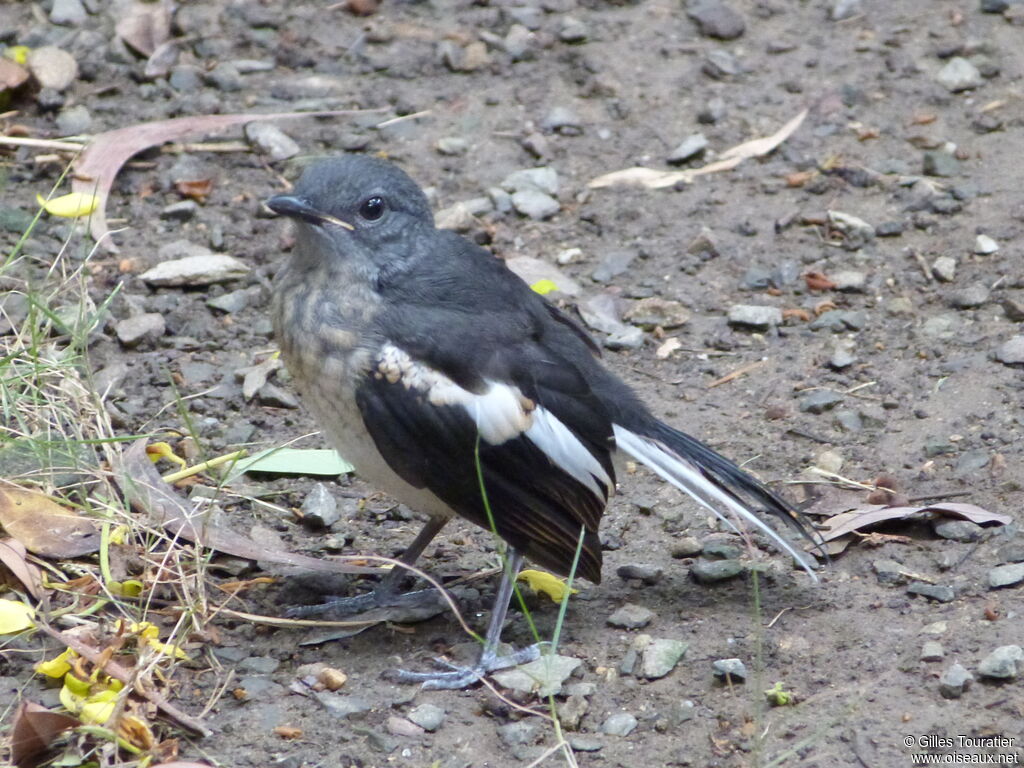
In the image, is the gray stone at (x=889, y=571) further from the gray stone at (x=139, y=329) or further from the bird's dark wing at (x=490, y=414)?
the gray stone at (x=139, y=329)

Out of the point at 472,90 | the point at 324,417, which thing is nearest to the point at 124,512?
the point at 324,417

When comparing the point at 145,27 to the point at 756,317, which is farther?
the point at 145,27

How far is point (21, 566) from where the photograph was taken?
4.44m

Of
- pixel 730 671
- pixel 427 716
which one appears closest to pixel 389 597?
pixel 427 716

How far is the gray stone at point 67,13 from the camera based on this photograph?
773 centimetres

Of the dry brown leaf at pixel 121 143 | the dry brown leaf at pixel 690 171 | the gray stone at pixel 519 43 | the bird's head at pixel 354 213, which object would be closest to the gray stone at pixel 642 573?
the bird's head at pixel 354 213

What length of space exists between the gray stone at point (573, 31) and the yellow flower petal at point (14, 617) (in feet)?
15.8

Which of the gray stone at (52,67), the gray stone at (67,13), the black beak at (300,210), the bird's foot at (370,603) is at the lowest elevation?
the bird's foot at (370,603)

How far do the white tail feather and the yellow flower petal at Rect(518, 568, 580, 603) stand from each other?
0.56 metres

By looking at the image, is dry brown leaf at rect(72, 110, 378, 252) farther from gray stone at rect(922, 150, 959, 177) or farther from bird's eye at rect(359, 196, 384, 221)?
gray stone at rect(922, 150, 959, 177)

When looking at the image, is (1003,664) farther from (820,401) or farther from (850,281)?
(850,281)

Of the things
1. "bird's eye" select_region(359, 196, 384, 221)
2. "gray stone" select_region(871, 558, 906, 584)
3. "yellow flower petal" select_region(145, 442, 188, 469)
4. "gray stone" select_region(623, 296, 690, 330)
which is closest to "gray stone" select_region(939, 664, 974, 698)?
"gray stone" select_region(871, 558, 906, 584)

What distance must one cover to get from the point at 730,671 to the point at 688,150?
365cm

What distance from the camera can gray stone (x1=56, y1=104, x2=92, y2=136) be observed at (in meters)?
7.06
